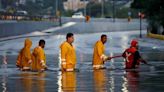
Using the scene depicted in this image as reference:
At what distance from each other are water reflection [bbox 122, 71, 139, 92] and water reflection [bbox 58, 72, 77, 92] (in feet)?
4.03

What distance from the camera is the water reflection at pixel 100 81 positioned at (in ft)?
52.4

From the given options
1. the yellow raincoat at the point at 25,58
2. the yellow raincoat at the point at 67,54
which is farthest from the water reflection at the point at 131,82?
the yellow raincoat at the point at 25,58

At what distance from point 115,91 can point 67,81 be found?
319cm

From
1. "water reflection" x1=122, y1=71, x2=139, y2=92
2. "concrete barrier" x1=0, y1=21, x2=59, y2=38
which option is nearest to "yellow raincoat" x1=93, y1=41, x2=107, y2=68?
"water reflection" x1=122, y1=71, x2=139, y2=92

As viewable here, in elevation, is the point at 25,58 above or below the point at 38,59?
below

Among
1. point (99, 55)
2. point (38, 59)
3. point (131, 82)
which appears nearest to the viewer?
point (131, 82)

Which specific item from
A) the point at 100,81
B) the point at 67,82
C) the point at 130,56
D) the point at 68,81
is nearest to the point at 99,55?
the point at 130,56

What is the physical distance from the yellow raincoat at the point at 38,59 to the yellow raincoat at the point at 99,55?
1.92 metres

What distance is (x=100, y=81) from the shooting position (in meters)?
18.2

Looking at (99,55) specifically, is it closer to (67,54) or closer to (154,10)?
(67,54)

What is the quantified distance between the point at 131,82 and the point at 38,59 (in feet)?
17.4

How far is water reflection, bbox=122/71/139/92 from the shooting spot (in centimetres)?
1565

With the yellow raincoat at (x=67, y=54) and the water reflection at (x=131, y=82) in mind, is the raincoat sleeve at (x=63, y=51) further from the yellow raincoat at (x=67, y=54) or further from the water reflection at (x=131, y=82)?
the water reflection at (x=131, y=82)

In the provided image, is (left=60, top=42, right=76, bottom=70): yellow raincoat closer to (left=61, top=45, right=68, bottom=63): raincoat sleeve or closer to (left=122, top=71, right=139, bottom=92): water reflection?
(left=61, top=45, right=68, bottom=63): raincoat sleeve
